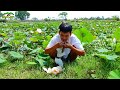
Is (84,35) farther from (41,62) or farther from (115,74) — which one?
(115,74)

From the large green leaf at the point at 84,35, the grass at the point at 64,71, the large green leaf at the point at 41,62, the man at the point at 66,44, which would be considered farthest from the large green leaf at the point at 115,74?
the large green leaf at the point at 84,35

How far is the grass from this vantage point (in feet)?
9.08

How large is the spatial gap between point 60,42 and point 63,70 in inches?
12.3

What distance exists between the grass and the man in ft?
0.39

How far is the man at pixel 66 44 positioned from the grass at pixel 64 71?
0.12 metres

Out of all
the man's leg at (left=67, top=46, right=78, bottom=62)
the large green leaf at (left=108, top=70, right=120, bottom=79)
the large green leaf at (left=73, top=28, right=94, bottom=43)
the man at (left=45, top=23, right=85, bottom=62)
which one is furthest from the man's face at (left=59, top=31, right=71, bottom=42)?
the large green leaf at (left=108, top=70, right=120, bottom=79)

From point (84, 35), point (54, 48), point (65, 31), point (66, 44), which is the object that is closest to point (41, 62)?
point (54, 48)

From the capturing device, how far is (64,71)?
291cm

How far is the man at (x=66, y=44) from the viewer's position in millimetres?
2968

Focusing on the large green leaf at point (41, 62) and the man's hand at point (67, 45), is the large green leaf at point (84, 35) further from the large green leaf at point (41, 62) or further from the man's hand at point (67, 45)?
the large green leaf at point (41, 62)

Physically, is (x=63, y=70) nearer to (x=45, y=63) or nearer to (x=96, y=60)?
(x=45, y=63)
